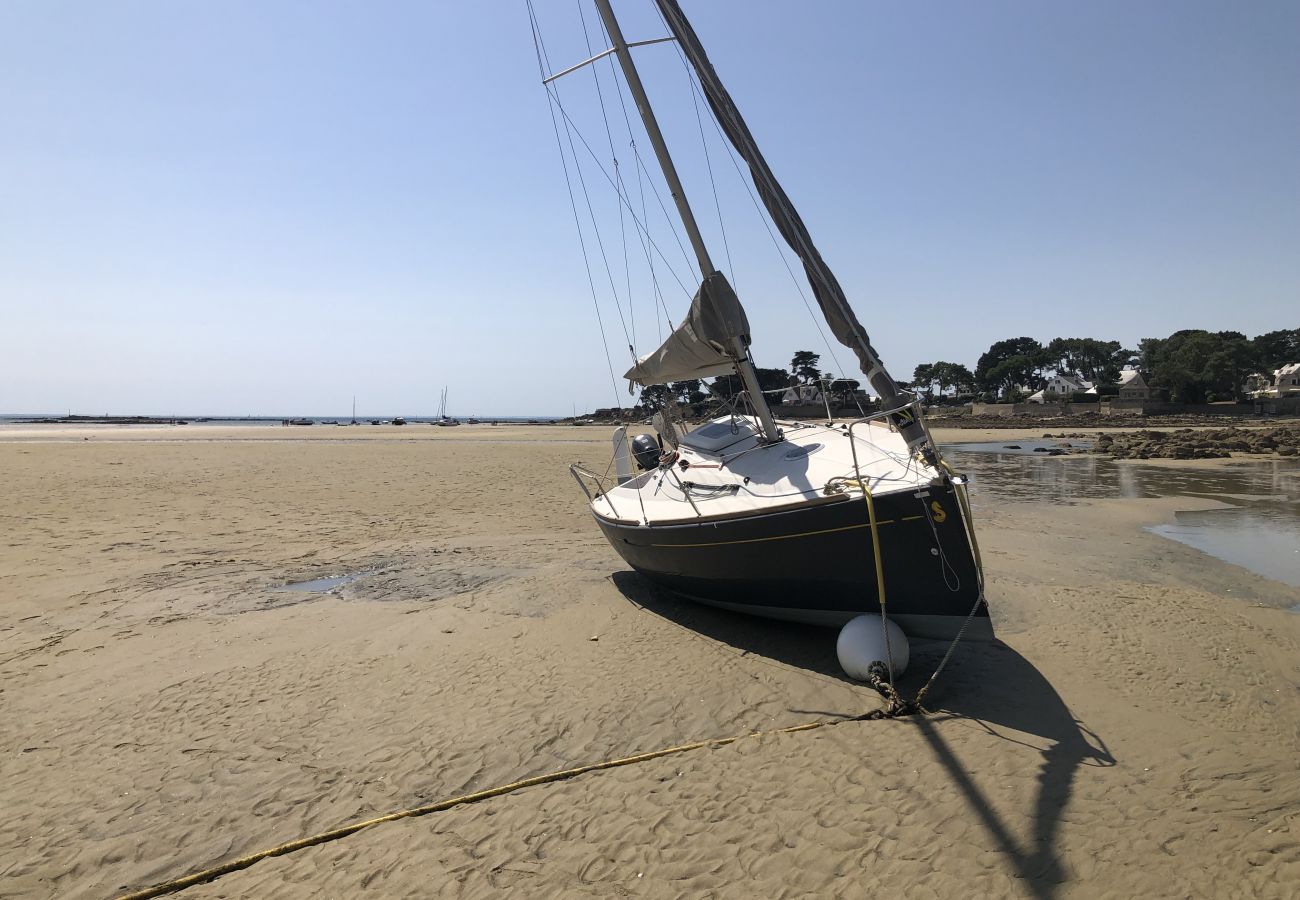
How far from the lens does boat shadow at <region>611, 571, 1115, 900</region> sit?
12.6 ft

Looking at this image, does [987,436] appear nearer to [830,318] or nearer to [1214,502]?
[1214,502]

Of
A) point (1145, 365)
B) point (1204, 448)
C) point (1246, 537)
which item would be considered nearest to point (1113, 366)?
point (1145, 365)

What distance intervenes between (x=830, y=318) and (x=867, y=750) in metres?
4.25

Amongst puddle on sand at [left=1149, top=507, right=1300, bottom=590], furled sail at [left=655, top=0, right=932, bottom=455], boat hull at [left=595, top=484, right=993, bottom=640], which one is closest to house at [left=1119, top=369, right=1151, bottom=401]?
puddle on sand at [left=1149, top=507, right=1300, bottom=590]

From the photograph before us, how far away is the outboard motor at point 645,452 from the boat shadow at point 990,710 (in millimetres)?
3909

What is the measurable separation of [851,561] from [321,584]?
7670mm

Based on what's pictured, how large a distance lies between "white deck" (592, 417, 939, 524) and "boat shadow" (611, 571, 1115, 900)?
1406mm

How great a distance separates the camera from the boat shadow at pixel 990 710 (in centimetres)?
383

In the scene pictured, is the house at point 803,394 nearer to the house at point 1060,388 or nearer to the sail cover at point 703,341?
the sail cover at point 703,341

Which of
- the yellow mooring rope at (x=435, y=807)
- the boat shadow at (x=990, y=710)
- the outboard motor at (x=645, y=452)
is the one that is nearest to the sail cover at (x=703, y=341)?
the outboard motor at (x=645, y=452)

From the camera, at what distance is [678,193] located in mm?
8703

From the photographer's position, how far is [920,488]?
18.5 feet

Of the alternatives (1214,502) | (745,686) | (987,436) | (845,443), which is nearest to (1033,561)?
(845,443)

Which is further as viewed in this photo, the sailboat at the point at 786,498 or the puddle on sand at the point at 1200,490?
the puddle on sand at the point at 1200,490
